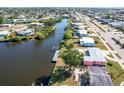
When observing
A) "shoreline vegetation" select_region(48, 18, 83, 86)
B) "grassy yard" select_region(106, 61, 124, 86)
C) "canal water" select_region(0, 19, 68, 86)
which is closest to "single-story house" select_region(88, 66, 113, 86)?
"grassy yard" select_region(106, 61, 124, 86)

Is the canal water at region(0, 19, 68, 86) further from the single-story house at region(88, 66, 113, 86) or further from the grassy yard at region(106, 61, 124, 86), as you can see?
the grassy yard at region(106, 61, 124, 86)

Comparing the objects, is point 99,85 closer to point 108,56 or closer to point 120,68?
point 120,68

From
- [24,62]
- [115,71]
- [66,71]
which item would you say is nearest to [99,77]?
[115,71]

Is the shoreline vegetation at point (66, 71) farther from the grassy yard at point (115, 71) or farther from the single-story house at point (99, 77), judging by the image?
the grassy yard at point (115, 71)

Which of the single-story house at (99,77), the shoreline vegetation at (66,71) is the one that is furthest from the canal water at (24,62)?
the single-story house at (99,77)

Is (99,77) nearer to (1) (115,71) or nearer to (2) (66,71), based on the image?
(1) (115,71)

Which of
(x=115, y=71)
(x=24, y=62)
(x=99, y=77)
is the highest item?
(x=99, y=77)
